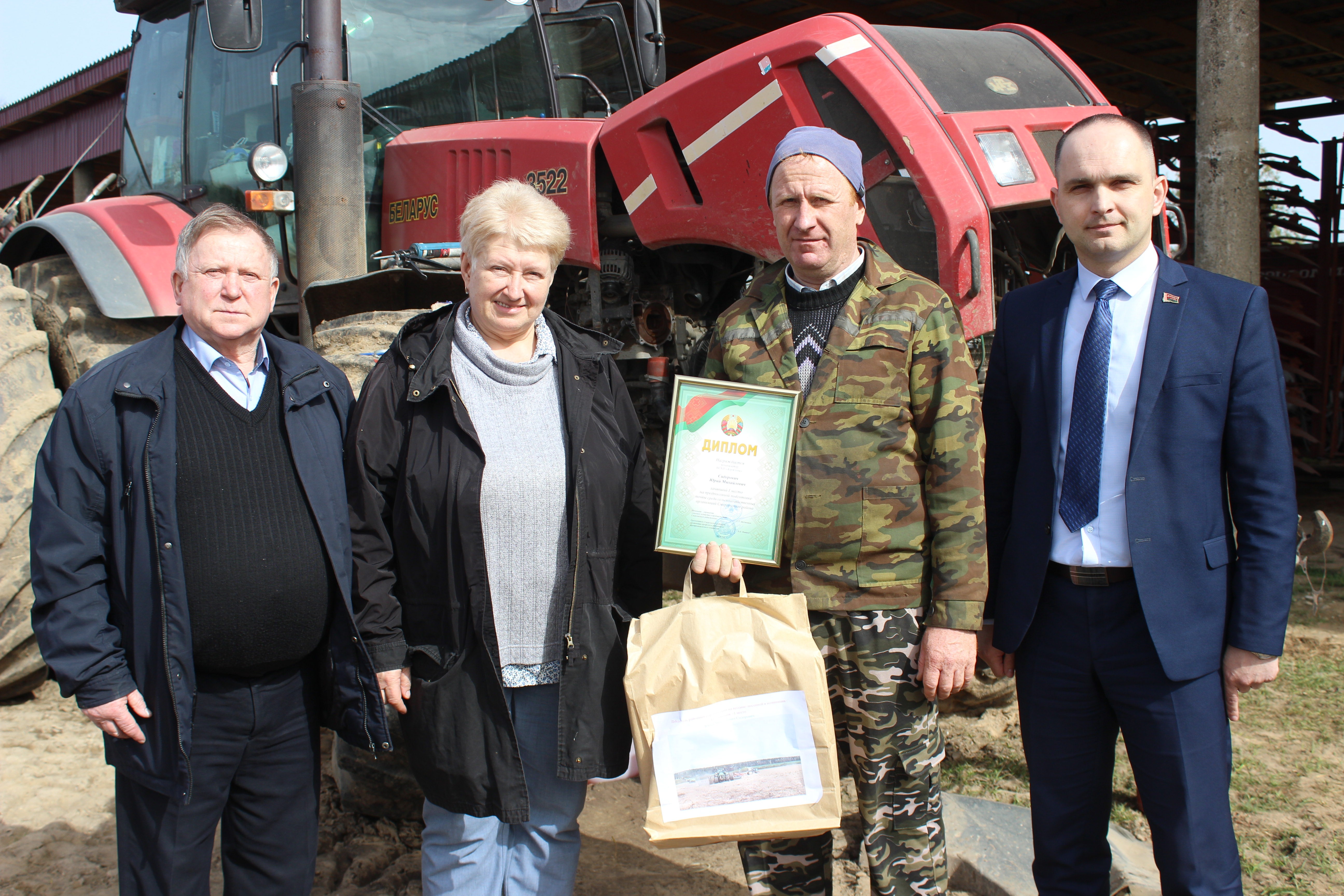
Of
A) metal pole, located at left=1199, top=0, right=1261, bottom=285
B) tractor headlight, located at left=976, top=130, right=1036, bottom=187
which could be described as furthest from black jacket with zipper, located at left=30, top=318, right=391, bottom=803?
metal pole, located at left=1199, top=0, right=1261, bottom=285

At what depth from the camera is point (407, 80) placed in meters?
3.94

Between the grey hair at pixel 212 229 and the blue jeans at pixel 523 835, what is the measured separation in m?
0.99

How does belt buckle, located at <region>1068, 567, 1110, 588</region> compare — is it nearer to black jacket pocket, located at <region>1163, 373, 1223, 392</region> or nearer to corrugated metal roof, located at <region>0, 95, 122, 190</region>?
black jacket pocket, located at <region>1163, 373, 1223, 392</region>

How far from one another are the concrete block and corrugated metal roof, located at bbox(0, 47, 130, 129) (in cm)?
1503

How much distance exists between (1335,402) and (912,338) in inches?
307

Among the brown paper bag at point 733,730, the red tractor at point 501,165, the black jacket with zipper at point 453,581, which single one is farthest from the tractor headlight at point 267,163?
the brown paper bag at point 733,730

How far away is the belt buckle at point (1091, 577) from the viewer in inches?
72.7

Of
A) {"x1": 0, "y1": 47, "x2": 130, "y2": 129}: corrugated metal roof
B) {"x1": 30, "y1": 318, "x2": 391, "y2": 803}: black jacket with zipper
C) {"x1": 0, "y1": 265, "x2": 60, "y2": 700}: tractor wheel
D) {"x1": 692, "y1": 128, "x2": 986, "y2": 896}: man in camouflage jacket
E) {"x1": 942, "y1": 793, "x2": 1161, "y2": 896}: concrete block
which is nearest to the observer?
{"x1": 30, "y1": 318, "x2": 391, "y2": 803}: black jacket with zipper

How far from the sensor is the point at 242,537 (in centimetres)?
181

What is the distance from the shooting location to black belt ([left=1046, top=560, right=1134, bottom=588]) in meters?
1.83

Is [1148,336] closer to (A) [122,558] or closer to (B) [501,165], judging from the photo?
(A) [122,558]

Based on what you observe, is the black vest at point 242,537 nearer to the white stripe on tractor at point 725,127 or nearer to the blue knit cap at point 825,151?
the blue knit cap at point 825,151

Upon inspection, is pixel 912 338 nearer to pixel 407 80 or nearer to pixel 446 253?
pixel 446 253

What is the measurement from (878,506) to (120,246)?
130 inches
